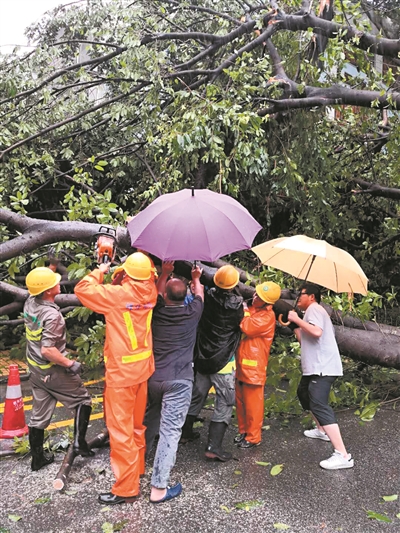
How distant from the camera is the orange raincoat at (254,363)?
4320mm

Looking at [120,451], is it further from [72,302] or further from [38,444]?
[72,302]

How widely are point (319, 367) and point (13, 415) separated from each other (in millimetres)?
2751

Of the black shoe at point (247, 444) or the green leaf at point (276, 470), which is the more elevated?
the green leaf at point (276, 470)

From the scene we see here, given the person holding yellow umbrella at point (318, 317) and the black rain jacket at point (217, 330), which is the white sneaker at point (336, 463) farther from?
the black rain jacket at point (217, 330)

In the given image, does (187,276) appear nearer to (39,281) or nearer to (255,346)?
(255,346)

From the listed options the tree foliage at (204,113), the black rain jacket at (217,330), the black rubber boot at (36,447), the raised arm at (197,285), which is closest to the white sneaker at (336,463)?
the black rain jacket at (217,330)

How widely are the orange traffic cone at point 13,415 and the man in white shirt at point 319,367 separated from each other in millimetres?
2534

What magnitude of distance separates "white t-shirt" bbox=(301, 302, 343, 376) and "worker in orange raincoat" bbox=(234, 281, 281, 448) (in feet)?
1.12

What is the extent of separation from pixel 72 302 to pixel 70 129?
3.15 metres

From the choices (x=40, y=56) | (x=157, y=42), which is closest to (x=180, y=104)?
(x=157, y=42)

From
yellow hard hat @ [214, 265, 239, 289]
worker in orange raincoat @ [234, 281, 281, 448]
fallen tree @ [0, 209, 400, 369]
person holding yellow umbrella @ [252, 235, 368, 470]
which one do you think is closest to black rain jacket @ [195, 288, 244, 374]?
yellow hard hat @ [214, 265, 239, 289]

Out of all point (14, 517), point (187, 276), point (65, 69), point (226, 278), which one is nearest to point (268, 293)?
point (226, 278)

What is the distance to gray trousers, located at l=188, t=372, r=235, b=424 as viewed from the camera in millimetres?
4117

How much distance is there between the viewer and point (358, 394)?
5695mm
